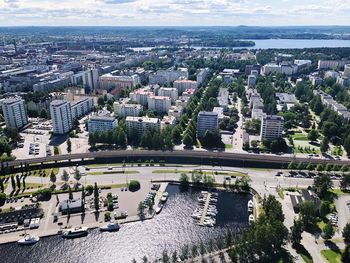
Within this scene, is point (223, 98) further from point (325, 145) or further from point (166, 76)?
point (325, 145)

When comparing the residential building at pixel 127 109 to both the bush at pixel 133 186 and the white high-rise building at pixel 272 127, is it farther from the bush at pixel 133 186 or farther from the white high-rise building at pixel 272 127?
the bush at pixel 133 186

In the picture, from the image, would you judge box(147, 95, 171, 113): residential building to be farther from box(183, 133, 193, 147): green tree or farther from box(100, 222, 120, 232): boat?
box(100, 222, 120, 232): boat

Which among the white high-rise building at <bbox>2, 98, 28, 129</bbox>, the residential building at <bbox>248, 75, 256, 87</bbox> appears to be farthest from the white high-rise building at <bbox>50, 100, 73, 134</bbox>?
the residential building at <bbox>248, 75, 256, 87</bbox>

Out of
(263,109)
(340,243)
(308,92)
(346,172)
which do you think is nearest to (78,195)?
(340,243)

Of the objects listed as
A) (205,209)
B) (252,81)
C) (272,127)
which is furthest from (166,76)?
(205,209)

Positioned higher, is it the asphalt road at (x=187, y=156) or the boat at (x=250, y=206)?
the asphalt road at (x=187, y=156)

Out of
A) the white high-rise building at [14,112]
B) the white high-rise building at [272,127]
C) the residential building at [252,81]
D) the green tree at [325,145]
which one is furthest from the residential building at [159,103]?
the residential building at [252,81]
